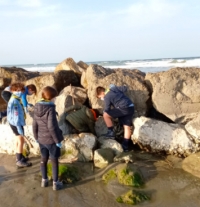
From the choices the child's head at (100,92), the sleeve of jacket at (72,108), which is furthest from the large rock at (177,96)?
the sleeve of jacket at (72,108)

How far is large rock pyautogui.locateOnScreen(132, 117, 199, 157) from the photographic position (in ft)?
17.9

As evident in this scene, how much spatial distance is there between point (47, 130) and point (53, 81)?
10.6 ft

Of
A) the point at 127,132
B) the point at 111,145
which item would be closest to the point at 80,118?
the point at 111,145

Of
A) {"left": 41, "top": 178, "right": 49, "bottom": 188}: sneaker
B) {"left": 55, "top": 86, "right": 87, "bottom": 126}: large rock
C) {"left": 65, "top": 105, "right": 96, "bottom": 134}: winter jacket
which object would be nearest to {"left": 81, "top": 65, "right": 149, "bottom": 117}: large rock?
{"left": 55, "top": 86, "right": 87, "bottom": 126}: large rock

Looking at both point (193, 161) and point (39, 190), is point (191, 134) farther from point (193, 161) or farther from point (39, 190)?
point (39, 190)

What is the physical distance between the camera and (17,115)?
5387 millimetres

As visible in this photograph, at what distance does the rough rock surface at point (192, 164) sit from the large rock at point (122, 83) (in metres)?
1.81

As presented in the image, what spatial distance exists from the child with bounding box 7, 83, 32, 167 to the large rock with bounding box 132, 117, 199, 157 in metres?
2.32

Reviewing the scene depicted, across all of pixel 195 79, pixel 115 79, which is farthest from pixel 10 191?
pixel 195 79

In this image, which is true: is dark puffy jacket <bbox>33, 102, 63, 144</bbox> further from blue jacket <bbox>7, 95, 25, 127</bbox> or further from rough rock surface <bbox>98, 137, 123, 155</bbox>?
rough rock surface <bbox>98, 137, 123, 155</bbox>

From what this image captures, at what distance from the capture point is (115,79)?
22.6ft

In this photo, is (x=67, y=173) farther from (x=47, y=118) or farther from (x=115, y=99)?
(x=115, y=99)

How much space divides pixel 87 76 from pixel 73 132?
1871 millimetres

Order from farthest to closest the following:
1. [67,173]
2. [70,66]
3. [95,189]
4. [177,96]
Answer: [70,66] < [177,96] < [67,173] < [95,189]
